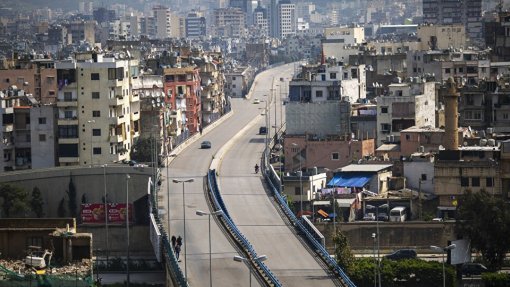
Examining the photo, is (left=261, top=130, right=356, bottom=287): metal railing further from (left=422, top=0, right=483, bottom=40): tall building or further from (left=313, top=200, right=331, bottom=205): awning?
(left=422, top=0, right=483, bottom=40): tall building

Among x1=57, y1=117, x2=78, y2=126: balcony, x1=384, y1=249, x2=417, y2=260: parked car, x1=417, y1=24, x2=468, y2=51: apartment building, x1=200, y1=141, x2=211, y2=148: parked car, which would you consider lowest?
x1=384, y1=249, x2=417, y2=260: parked car

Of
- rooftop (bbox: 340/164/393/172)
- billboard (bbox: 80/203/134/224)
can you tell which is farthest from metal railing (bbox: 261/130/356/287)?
billboard (bbox: 80/203/134/224)

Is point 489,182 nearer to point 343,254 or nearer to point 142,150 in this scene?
point 343,254

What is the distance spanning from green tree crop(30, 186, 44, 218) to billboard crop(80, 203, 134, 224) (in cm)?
135

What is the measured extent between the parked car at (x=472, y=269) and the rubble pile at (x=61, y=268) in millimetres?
17091

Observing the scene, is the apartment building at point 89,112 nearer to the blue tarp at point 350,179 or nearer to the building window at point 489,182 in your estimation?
the blue tarp at point 350,179

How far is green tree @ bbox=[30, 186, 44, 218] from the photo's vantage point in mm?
53469

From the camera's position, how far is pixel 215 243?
140ft

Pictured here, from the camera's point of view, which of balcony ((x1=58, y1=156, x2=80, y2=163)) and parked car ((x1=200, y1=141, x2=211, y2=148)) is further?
parked car ((x1=200, y1=141, x2=211, y2=148))

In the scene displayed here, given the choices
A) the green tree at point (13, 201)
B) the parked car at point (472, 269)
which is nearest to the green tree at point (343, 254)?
the parked car at point (472, 269)

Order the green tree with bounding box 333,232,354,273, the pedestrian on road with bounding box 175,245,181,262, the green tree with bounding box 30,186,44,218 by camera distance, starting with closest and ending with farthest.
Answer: the pedestrian on road with bounding box 175,245,181,262 < the green tree with bounding box 333,232,354,273 < the green tree with bounding box 30,186,44,218

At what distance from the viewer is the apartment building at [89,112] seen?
58375 mm

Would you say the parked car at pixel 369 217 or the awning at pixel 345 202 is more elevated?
the awning at pixel 345 202

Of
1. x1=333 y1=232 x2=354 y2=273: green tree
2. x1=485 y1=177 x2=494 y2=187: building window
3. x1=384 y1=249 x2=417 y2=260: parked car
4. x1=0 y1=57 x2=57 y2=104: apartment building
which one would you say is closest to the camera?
x1=333 y1=232 x2=354 y2=273: green tree
